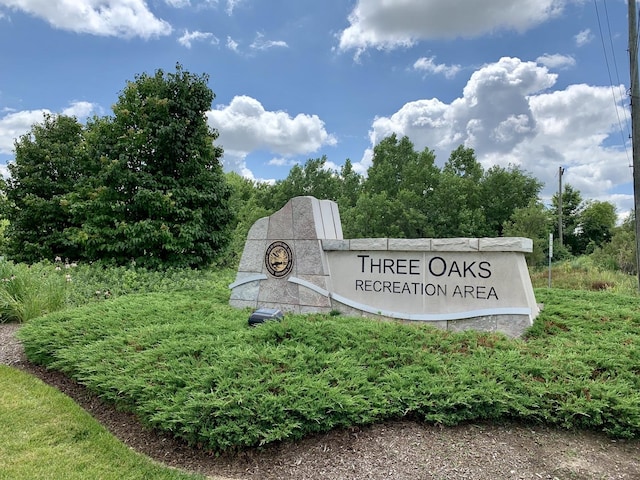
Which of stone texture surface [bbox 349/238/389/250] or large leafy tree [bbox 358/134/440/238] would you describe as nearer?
stone texture surface [bbox 349/238/389/250]

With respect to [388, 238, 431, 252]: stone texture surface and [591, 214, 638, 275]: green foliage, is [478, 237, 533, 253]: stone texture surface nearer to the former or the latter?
[388, 238, 431, 252]: stone texture surface

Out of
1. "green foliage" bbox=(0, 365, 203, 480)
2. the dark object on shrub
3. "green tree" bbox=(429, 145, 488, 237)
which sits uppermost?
"green tree" bbox=(429, 145, 488, 237)

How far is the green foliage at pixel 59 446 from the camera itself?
9.04 feet

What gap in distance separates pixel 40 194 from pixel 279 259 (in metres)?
10.7

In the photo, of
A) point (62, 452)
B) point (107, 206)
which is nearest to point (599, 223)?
point (107, 206)

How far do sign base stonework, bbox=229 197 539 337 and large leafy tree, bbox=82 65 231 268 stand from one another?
4.20 metres

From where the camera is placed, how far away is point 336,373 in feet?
10.8

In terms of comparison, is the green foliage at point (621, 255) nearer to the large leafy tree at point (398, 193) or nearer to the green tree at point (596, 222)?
the large leafy tree at point (398, 193)

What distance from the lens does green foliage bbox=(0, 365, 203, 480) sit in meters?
2.75

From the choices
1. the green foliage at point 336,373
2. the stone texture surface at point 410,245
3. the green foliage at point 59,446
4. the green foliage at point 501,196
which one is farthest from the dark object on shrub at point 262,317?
the green foliage at point 501,196

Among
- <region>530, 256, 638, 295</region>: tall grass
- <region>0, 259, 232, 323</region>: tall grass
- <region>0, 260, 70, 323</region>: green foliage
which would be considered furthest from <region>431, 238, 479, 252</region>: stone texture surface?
<region>530, 256, 638, 295</region>: tall grass

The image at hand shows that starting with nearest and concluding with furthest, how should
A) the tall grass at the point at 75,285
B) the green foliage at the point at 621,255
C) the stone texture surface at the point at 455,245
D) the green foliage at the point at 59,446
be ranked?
the green foliage at the point at 59,446 → the stone texture surface at the point at 455,245 → the tall grass at the point at 75,285 → the green foliage at the point at 621,255

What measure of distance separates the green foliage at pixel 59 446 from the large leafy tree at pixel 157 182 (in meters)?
5.97

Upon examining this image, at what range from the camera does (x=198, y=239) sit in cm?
1032
